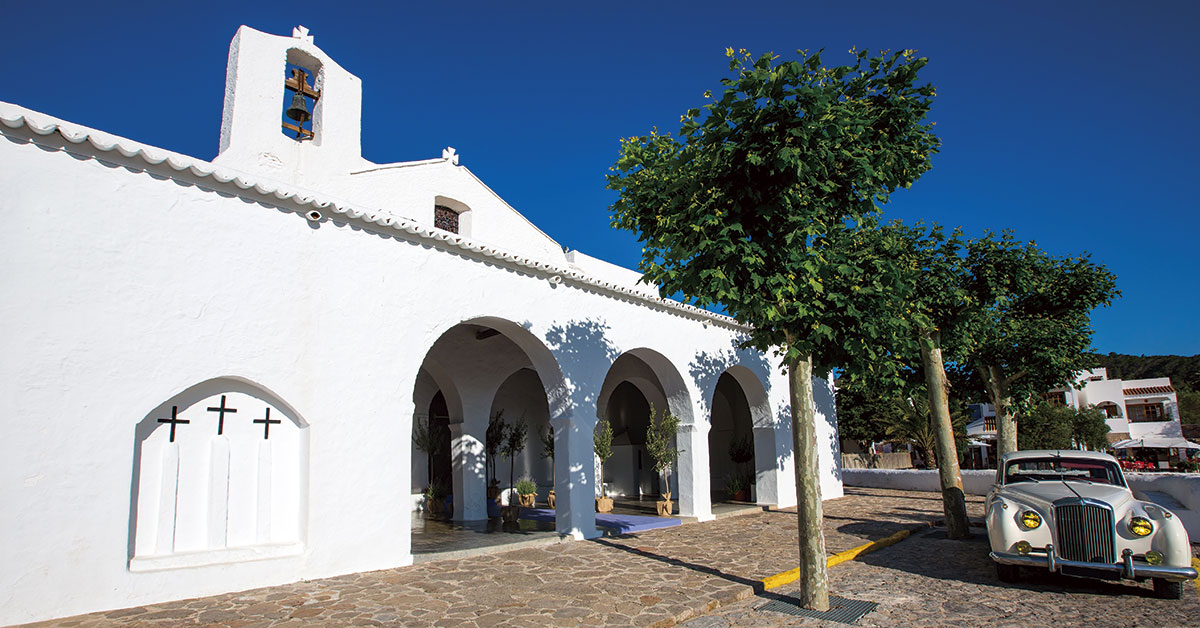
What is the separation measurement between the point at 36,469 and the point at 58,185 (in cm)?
258

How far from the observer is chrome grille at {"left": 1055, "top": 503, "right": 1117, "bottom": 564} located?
645cm

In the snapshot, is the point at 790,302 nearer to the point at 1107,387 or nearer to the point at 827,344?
the point at 827,344

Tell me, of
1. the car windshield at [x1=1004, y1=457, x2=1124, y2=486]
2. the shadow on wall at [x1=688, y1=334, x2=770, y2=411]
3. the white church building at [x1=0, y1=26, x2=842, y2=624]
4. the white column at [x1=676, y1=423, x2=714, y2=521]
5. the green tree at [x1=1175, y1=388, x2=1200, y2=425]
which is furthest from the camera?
the green tree at [x1=1175, y1=388, x2=1200, y2=425]

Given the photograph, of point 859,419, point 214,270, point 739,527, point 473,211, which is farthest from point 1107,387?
point 214,270

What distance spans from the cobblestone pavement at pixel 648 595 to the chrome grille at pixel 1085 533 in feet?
1.39

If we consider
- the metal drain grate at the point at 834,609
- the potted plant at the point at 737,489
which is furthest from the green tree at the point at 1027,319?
the metal drain grate at the point at 834,609

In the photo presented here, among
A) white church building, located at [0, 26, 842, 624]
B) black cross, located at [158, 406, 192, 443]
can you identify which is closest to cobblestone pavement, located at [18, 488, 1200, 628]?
white church building, located at [0, 26, 842, 624]

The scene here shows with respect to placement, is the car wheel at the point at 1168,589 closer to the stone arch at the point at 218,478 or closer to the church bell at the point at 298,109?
the stone arch at the point at 218,478

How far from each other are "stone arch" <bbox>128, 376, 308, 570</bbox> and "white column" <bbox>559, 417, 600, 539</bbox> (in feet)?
13.9

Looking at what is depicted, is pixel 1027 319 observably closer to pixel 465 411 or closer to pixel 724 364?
pixel 724 364

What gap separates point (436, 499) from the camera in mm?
13344

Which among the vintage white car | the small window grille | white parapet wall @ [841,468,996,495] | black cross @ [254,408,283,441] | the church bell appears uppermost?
the church bell

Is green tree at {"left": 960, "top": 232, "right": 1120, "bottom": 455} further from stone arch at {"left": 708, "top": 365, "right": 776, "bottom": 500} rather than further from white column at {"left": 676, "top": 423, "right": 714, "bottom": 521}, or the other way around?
white column at {"left": 676, "top": 423, "right": 714, "bottom": 521}

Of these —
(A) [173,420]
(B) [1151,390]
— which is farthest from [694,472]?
(B) [1151,390]
